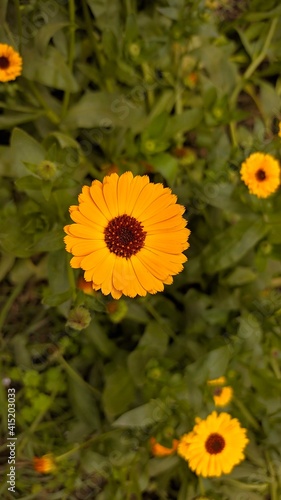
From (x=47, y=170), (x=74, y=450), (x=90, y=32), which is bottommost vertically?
(x=74, y=450)

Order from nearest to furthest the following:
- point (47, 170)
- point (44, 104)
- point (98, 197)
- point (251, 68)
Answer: point (98, 197), point (47, 170), point (44, 104), point (251, 68)

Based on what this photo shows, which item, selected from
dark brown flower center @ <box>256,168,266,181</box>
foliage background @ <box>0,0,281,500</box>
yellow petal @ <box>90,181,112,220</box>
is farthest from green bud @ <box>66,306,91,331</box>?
dark brown flower center @ <box>256,168,266,181</box>

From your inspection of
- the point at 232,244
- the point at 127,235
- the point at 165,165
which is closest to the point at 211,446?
the point at 232,244

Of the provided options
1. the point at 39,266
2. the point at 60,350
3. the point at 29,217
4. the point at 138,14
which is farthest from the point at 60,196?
the point at 138,14

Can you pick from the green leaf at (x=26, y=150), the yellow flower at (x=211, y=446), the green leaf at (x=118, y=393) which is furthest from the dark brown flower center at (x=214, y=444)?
the green leaf at (x=26, y=150)

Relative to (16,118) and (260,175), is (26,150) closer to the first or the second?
(16,118)

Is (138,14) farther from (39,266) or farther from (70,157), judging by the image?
(39,266)

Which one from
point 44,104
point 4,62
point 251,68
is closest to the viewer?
point 4,62
